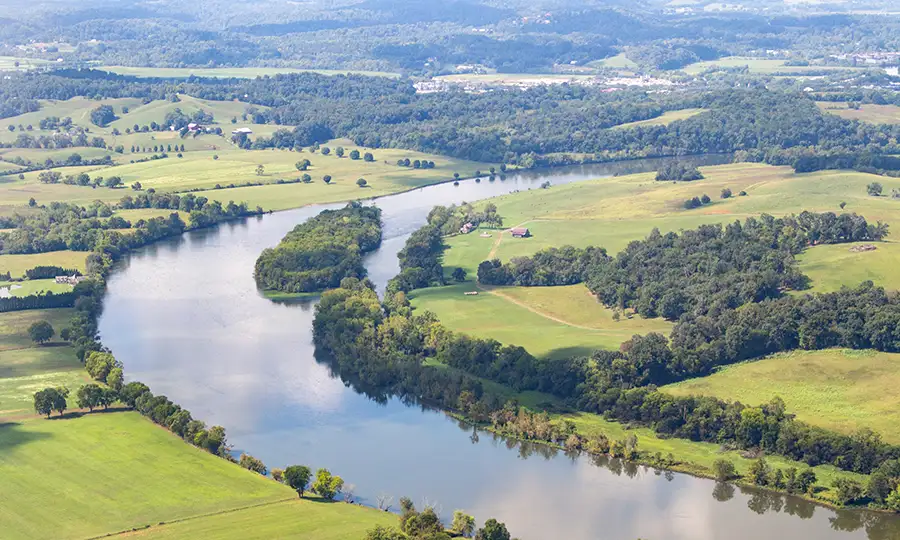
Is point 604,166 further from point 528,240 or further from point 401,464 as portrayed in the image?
point 401,464

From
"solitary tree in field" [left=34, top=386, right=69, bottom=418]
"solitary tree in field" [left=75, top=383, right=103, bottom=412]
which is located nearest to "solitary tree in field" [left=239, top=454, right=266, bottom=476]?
"solitary tree in field" [left=75, top=383, right=103, bottom=412]

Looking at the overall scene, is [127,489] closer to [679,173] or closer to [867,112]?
[679,173]

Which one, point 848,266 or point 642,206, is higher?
point 642,206

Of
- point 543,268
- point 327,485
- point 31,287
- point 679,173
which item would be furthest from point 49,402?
point 679,173

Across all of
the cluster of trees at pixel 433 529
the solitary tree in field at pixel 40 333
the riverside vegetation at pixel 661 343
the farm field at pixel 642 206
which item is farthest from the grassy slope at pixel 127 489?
the farm field at pixel 642 206

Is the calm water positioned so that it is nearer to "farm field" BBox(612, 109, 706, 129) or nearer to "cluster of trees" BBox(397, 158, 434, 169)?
"cluster of trees" BBox(397, 158, 434, 169)

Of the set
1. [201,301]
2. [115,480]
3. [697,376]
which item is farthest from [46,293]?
[697,376]
